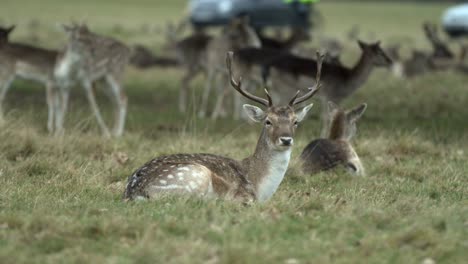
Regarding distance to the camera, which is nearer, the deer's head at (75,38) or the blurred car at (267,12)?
the deer's head at (75,38)

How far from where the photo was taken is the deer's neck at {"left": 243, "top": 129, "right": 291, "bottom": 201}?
7.66 metres

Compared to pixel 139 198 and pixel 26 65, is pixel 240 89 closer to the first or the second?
pixel 139 198

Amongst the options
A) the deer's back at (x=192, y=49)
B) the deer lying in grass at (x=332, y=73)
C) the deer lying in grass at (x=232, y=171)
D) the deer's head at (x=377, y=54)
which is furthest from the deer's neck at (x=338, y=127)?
the deer's back at (x=192, y=49)

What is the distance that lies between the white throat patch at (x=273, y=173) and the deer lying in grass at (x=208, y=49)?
25.3 feet

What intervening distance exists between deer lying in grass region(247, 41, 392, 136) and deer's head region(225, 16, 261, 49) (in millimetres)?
2948

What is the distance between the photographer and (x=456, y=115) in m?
14.2

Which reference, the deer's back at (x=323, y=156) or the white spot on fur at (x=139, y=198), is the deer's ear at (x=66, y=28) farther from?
the white spot on fur at (x=139, y=198)

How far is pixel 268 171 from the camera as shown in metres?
7.66

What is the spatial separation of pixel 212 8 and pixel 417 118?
15135mm

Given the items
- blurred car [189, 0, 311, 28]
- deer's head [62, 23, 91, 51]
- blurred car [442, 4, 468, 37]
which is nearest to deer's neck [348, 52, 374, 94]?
deer's head [62, 23, 91, 51]

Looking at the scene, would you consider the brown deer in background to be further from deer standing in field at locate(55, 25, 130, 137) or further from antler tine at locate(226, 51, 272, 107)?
antler tine at locate(226, 51, 272, 107)

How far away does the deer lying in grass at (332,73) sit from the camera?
13000mm

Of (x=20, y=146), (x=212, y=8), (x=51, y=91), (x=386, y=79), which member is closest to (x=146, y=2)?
(x=212, y=8)

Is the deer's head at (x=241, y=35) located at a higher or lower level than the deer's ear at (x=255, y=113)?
lower
